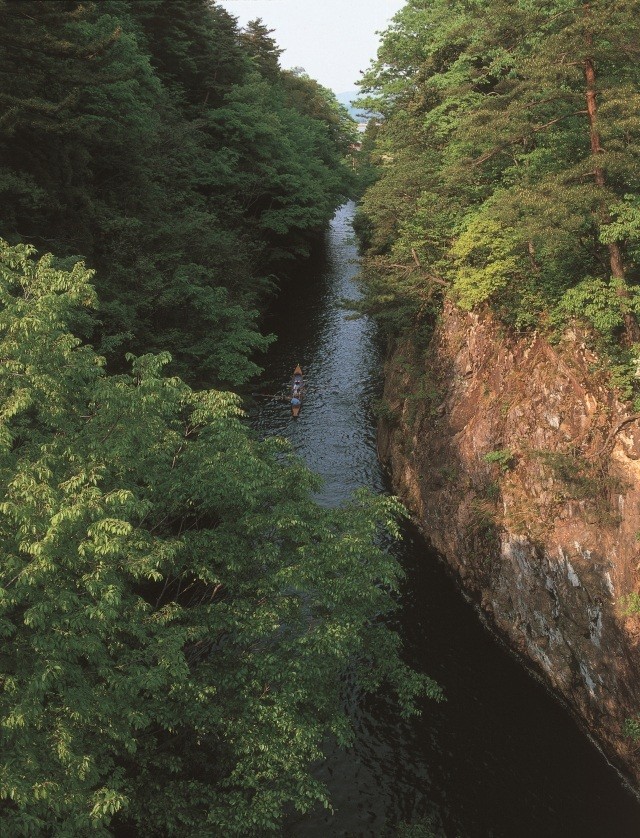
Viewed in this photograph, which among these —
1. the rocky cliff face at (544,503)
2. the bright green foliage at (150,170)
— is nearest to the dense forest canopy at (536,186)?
the rocky cliff face at (544,503)

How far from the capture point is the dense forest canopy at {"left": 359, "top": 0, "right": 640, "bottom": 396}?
13.9 meters

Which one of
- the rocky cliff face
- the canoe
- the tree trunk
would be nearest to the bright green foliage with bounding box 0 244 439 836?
the rocky cliff face

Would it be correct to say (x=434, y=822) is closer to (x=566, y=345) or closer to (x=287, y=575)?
(x=287, y=575)

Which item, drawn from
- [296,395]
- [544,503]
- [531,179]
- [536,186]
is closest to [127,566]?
[544,503]

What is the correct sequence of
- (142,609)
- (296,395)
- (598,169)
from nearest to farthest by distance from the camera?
(142,609), (598,169), (296,395)

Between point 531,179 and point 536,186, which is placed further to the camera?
point 531,179

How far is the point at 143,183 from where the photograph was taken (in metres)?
27.0

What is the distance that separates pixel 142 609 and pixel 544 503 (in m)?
11.3

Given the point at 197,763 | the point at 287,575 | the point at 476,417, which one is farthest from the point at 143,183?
the point at 197,763

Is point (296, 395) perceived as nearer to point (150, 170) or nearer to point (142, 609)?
point (150, 170)

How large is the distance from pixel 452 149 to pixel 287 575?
64.3 feet

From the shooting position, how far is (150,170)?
27.5 metres

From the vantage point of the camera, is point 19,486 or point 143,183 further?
point 143,183

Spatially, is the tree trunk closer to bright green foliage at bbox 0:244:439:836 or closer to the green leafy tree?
the green leafy tree
